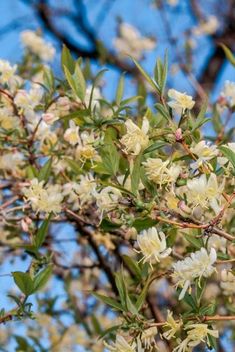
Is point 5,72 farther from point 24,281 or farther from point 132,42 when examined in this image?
point 132,42

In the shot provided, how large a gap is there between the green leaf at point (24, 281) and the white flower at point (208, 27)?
12.3 feet

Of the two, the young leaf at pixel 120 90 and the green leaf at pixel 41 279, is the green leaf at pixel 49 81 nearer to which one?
the young leaf at pixel 120 90

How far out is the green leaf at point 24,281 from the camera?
3.14ft

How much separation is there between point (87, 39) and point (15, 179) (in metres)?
3.90

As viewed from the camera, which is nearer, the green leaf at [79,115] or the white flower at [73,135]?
the green leaf at [79,115]

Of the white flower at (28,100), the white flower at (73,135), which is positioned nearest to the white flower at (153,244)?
the white flower at (73,135)

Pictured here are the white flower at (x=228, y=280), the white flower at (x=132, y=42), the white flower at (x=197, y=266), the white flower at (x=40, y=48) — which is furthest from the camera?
the white flower at (x=132, y=42)

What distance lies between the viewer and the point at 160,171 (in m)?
0.87

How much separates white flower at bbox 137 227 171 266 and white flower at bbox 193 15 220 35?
12.5 ft

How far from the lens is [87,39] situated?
5176mm

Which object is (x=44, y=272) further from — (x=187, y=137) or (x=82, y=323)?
(x=82, y=323)

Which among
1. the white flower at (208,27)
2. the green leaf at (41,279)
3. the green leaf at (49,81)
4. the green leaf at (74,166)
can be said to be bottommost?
the white flower at (208,27)

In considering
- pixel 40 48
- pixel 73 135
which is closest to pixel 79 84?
pixel 73 135

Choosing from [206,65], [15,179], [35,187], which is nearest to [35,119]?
[15,179]
